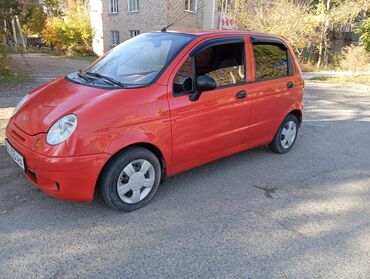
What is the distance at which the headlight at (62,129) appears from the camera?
2801mm

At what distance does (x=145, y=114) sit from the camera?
3.11 meters

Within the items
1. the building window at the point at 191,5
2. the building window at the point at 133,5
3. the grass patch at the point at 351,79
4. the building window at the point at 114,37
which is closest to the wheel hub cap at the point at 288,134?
the grass patch at the point at 351,79

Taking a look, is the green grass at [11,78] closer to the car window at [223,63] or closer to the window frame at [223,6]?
the car window at [223,63]

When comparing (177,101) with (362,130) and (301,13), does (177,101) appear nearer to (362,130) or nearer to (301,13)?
(362,130)

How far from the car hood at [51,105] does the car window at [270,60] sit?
2.17 meters

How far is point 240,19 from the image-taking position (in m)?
19.2

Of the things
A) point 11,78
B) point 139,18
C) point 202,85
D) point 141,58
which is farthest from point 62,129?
point 139,18

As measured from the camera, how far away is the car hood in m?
2.95

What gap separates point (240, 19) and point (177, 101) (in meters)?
17.5

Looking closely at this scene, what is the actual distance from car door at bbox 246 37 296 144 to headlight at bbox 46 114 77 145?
7.54 ft

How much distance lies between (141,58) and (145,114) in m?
0.95

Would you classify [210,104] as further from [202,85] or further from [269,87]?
[269,87]

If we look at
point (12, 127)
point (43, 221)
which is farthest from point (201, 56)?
point (43, 221)

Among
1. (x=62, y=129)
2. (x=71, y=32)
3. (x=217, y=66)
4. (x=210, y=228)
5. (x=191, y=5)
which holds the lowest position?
(x=210, y=228)
